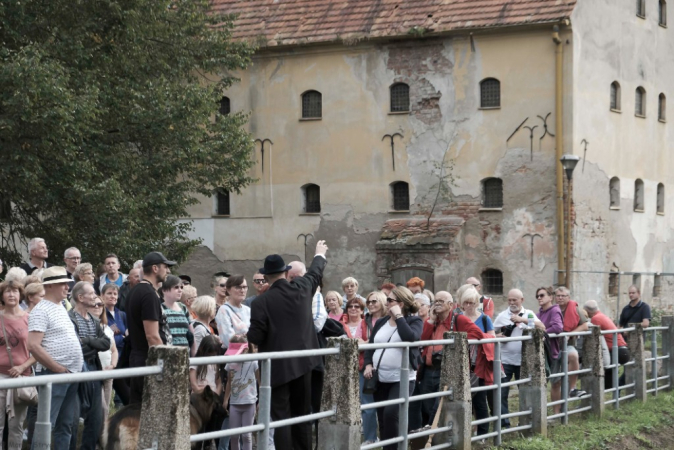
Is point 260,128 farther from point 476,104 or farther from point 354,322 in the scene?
point 354,322

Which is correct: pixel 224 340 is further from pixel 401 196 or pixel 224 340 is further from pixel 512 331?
pixel 401 196

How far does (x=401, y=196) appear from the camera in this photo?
33625 mm

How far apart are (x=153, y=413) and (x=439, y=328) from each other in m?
5.95

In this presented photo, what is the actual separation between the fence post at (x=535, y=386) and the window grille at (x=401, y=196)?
19.3 m

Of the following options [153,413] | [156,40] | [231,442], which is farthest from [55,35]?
[153,413]

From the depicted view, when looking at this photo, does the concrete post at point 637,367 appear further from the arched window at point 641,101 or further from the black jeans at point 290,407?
the arched window at point 641,101

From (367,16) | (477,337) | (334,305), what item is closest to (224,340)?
(334,305)

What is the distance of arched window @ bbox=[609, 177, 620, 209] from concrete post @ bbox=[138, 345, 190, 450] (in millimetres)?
27448

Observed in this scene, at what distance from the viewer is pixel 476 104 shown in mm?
32312

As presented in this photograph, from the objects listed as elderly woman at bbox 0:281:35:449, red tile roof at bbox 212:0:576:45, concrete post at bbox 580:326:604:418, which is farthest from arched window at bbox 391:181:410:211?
elderly woman at bbox 0:281:35:449

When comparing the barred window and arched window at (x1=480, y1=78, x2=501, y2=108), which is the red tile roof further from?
the barred window

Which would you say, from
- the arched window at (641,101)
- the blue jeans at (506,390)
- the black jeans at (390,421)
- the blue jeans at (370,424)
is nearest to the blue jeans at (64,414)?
the black jeans at (390,421)

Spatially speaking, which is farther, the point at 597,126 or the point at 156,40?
the point at 597,126

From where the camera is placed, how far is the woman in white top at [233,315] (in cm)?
1141
